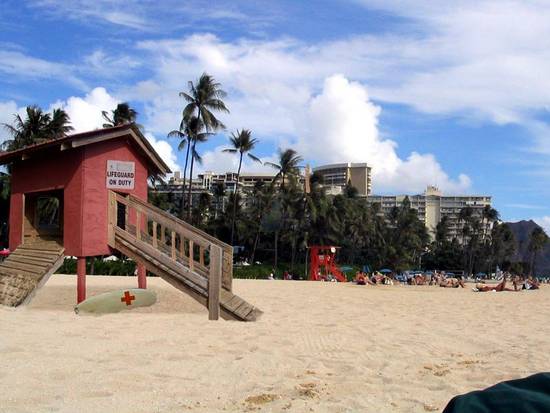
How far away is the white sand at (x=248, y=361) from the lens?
17.7 ft

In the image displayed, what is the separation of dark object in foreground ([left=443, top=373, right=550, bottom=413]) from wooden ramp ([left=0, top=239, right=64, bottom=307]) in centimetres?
1176

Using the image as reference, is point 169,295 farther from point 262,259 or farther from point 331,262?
point 262,259

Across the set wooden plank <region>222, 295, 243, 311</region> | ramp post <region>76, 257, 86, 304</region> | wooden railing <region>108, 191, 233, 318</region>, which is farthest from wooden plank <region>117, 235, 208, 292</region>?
ramp post <region>76, 257, 86, 304</region>

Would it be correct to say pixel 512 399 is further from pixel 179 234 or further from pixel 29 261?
pixel 29 261

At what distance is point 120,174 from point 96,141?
1.05 meters

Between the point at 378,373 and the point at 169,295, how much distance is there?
9999 millimetres

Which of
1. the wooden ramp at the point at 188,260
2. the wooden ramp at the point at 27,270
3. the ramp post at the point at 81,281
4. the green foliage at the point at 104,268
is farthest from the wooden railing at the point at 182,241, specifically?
the green foliage at the point at 104,268

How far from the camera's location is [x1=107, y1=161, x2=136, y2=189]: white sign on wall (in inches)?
529

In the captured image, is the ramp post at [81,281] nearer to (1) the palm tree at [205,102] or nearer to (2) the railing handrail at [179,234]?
(2) the railing handrail at [179,234]

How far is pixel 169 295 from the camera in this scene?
15.8 metres

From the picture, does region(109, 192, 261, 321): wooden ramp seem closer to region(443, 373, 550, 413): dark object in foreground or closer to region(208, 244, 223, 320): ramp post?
region(208, 244, 223, 320): ramp post

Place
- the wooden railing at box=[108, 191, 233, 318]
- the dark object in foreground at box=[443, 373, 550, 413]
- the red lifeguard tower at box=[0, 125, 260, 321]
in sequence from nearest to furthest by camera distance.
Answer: the dark object in foreground at box=[443, 373, 550, 413]
the wooden railing at box=[108, 191, 233, 318]
the red lifeguard tower at box=[0, 125, 260, 321]

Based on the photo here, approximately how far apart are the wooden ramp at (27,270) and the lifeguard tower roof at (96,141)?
2269 millimetres

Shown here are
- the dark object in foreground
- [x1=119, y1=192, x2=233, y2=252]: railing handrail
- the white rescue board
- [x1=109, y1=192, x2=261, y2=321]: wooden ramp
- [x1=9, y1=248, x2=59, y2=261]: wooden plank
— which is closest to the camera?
the dark object in foreground
